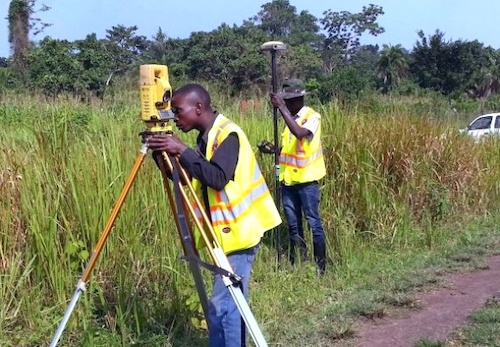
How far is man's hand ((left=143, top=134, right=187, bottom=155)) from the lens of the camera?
338 cm

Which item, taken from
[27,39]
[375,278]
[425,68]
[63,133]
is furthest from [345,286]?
[425,68]

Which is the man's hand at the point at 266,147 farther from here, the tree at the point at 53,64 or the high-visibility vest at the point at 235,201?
the tree at the point at 53,64

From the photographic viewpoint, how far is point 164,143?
3396 mm

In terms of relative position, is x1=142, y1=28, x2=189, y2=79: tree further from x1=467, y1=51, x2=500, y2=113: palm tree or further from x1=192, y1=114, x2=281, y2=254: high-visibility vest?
x1=192, y1=114, x2=281, y2=254: high-visibility vest

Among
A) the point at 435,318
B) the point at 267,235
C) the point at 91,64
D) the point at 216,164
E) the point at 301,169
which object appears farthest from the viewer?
the point at 91,64

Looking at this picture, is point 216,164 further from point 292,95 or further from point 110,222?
point 292,95

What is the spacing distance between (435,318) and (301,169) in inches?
75.4

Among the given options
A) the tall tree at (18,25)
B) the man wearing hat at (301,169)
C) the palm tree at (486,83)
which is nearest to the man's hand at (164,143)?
the man wearing hat at (301,169)

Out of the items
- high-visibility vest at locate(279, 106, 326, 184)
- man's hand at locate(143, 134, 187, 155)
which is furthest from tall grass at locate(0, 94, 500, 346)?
man's hand at locate(143, 134, 187, 155)

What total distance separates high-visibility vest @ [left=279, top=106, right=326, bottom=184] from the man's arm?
115 inches

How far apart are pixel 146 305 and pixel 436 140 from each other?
575cm

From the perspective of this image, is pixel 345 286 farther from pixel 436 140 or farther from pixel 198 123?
pixel 436 140

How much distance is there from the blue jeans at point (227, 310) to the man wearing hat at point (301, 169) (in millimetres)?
2699

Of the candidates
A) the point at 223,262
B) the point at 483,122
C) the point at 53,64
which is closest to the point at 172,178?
the point at 223,262
